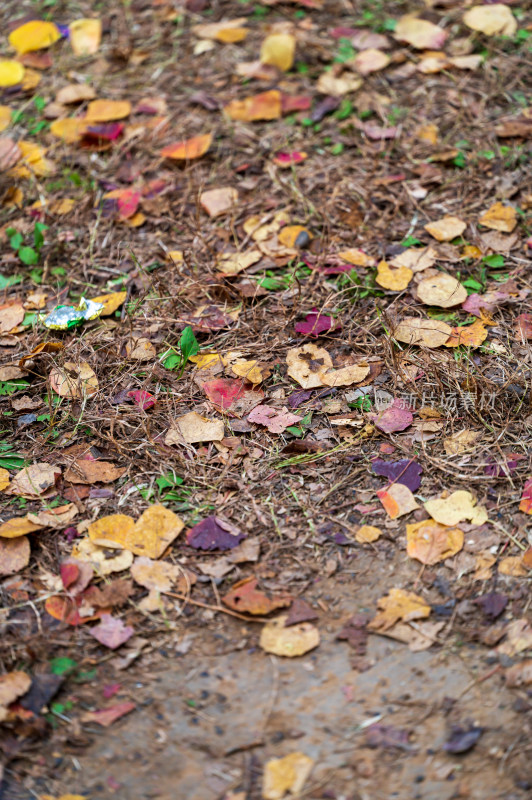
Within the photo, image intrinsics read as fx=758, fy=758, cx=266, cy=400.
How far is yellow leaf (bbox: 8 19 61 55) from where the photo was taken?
3221 mm

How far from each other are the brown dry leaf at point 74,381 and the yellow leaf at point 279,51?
1.64 meters

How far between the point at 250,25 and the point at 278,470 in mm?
2232

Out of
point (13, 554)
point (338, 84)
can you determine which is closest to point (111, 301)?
point (13, 554)

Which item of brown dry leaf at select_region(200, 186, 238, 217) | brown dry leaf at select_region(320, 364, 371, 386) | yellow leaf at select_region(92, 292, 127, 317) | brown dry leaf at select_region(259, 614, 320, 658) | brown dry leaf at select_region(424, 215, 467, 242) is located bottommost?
brown dry leaf at select_region(259, 614, 320, 658)

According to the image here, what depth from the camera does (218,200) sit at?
2584 millimetres

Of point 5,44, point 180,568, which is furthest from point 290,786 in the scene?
point 5,44

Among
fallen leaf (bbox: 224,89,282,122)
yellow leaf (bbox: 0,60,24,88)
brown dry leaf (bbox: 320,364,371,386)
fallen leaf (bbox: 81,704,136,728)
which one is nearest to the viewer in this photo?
fallen leaf (bbox: 81,704,136,728)

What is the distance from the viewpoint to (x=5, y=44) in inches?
129

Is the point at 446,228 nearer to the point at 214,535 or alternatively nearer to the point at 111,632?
the point at 214,535

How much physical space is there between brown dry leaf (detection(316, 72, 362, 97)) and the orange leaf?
1.66ft

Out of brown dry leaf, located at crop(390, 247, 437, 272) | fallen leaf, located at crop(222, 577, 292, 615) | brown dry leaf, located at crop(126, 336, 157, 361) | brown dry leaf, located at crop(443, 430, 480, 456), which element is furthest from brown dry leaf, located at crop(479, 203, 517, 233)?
fallen leaf, located at crop(222, 577, 292, 615)

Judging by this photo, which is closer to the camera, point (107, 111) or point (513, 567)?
point (513, 567)

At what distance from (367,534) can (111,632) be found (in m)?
0.58

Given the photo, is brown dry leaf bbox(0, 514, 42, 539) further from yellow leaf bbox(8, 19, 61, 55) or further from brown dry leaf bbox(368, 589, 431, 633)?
yellow leaf bbox(8, 19, 61, 55)
